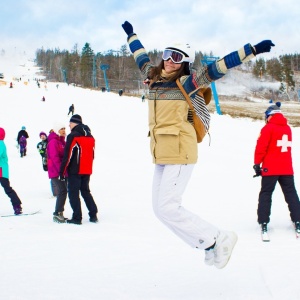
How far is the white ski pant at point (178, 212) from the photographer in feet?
10.9

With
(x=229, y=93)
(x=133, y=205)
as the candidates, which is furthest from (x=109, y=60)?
(x=133, y=205)

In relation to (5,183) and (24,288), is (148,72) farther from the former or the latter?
(5,183)

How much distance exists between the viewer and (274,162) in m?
5.61

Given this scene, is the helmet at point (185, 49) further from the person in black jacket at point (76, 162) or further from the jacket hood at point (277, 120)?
the person in black jacket at point (76, 162)

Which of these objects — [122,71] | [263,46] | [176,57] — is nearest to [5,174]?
[176,57]

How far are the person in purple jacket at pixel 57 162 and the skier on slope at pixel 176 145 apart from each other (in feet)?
12.4

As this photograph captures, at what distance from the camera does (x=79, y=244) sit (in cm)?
497

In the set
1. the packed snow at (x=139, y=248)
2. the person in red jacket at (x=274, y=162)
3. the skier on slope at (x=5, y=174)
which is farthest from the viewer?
the skier on slope at (x=5, y=174)

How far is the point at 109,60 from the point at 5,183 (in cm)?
13975

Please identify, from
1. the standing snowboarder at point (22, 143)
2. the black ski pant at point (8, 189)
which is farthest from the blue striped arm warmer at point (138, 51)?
→ the standing snowboarder at point (22, 143)

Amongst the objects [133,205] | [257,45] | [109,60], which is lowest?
[133,205]

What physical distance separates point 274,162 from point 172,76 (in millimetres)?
2889

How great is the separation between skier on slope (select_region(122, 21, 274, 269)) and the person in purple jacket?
3.79 m

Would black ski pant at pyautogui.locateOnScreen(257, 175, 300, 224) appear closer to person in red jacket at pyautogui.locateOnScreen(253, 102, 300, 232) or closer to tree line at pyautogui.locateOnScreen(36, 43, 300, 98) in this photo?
person in red jacket at pyautogui.locateOnScreen(253, 102, 300, 232)
